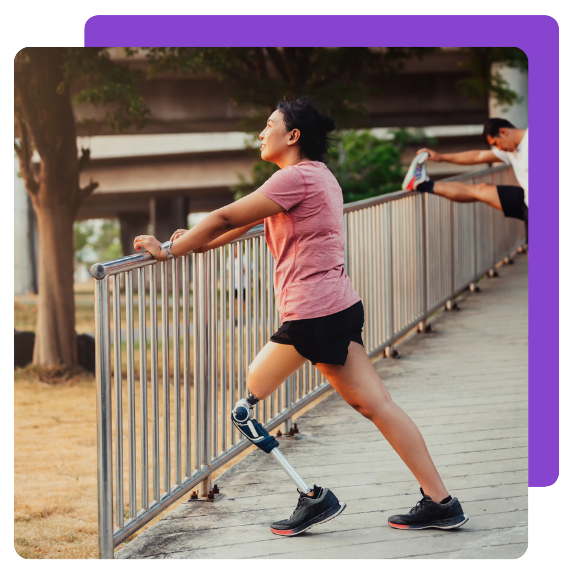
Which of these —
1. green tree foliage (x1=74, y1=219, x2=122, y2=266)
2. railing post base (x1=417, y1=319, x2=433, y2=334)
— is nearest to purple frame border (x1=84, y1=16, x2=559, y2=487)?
railing post base (x1=417, y1=319, x2=433, y2=334)

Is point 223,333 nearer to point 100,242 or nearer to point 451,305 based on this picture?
point 451,305

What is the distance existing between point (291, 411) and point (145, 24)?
2.29 meters

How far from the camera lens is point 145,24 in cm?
462

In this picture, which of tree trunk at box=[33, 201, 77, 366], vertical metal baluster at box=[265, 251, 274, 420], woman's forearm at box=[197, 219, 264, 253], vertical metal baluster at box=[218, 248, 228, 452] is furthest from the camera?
tree trunk at box=[33, 201, 77, 366]

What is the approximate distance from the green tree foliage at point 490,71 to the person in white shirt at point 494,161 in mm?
4269

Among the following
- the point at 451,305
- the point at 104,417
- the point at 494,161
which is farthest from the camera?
the point at 451,305

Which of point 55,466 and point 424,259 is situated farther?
point 55,466

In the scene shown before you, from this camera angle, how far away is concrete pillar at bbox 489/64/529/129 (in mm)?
11891

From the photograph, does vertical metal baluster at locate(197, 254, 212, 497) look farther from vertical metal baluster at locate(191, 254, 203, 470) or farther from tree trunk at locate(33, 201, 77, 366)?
tree trunk at locate(33, 201, 77, 366)

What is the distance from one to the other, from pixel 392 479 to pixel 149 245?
1.66 m

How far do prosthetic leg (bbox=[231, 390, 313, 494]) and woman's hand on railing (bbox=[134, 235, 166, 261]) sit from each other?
2.12 ft

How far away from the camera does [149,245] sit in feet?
10.2

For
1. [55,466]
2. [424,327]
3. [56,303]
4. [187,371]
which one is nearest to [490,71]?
[424,327]

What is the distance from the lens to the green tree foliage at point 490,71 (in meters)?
10.8
